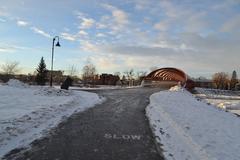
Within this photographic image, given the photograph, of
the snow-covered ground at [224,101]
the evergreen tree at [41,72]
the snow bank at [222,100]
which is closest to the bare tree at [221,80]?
the snow bank at [222,100]

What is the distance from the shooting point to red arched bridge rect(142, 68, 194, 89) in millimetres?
61812

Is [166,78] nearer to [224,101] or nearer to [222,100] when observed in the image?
[222,100]

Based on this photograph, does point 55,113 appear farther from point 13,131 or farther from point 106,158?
point 106,158

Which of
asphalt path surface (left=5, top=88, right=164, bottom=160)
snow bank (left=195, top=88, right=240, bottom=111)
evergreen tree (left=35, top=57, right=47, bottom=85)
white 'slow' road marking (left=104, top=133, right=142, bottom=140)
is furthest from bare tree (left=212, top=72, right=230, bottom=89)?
white 'slow' road marking (left=104, top=133, right=142, bottom=140)

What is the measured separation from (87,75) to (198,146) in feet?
270

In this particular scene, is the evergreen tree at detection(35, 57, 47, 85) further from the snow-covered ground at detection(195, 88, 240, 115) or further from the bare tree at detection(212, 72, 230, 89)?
the bare tree at detection(212, 72, 230, 89)

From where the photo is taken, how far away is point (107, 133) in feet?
33.6

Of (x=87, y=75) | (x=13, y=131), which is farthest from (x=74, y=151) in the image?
(x=87, y=75)

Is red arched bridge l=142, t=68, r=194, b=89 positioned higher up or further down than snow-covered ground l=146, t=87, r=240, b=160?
higher up

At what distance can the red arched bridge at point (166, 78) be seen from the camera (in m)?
61.8

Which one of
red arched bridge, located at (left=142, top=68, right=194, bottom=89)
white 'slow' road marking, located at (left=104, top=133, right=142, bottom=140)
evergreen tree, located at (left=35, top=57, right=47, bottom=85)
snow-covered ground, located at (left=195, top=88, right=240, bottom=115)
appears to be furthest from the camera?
evergreen tree, located at (left=35, top=57, right=47, bottom=85)

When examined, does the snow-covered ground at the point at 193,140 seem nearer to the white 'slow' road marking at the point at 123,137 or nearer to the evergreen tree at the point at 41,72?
the white 'slow' road marking at the point at 123,137

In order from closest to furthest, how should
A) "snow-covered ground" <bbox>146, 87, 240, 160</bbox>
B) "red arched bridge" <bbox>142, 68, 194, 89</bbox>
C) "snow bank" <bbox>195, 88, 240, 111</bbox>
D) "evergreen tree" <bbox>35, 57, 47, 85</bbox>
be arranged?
"snow-covered ground" <bbox>146, 87, 240, 160</bbox> → "snow bank" <bbox>195, 88, 240, 111</bbox> → "red arched bridge" <bbox>142, 68, 194, 89</bbox> → "evergreen tree" <bbox>35, 57, 47, 85</bbox>

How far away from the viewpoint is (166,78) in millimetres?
88188
